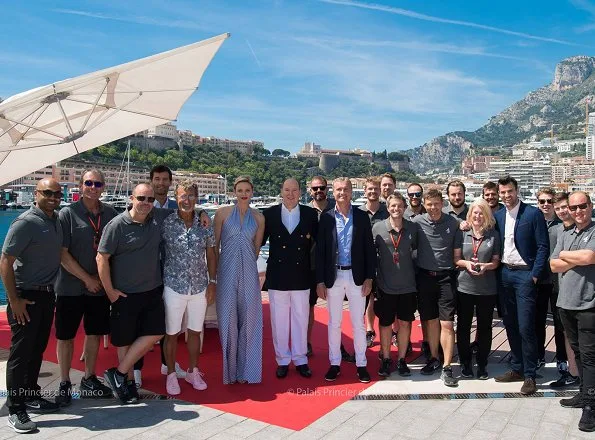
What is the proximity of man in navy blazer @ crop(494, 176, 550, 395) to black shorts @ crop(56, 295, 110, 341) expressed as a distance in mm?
3269

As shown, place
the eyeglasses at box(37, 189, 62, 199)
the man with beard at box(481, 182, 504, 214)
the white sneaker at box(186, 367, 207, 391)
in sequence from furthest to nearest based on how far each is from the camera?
the man with beard at box(481, 182, 504, 214) → the white sneaker at box(186, 367, 207, 391) → the eyeglasses at box(37, 189, 62, 199)

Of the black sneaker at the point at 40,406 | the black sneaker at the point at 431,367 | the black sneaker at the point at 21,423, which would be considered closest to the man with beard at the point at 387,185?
the black sneaker at the point at 431,367

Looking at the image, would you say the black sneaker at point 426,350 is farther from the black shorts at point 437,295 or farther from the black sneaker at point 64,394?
the black sneaker at point 64,394

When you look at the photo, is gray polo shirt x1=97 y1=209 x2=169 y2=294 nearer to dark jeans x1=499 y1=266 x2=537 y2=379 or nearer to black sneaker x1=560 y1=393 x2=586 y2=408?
dark jeans x1=499 y1=266 x2=537 y2=379

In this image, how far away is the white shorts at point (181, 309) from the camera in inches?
141

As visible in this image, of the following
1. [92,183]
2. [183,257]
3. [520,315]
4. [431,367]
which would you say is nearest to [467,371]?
[431,367]

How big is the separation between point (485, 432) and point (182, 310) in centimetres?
230

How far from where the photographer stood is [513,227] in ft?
12.7

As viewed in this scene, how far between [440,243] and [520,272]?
67cm

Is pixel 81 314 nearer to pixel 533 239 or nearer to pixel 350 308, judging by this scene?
pixel 350 308

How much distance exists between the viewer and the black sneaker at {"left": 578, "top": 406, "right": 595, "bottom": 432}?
116 inches

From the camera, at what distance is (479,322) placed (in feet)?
13.1

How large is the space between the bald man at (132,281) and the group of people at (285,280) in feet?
0.03

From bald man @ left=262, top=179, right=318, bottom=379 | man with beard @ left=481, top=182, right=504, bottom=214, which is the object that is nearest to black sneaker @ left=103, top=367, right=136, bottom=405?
bald man @ left=262, top=179, right=318, bottom=379
